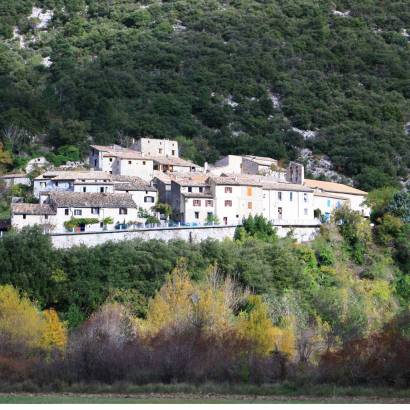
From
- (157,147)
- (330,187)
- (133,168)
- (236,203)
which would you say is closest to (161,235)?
(236,203)

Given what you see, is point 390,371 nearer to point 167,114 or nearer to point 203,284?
point 203,284

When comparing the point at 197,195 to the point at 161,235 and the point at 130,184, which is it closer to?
the point at 130,184

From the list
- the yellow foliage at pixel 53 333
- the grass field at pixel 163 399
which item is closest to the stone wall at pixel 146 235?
the yellow foliage at pixel 53 333

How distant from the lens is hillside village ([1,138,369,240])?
6431 centimetres

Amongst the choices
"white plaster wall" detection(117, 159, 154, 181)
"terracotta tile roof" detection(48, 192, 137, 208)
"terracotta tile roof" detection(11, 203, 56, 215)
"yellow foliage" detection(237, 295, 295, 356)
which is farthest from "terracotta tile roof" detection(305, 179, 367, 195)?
"yellow foliage" detection(237, 295, 295, 356)

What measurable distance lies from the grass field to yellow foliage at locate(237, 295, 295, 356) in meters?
8.67

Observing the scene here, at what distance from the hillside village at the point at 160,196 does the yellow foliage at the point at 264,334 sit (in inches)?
619

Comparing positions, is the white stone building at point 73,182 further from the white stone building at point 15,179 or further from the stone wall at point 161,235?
the stone wall at point 161,235

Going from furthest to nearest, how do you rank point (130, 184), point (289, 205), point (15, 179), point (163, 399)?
point (15, 179), point (289, 205), point (130, 184), point (163, 399)

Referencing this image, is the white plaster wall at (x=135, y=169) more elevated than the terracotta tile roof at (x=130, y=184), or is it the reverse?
the white plaster wall at (x=135, y=169)

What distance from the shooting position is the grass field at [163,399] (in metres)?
32.5

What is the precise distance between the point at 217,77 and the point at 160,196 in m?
53.7

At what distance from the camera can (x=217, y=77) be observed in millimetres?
122562

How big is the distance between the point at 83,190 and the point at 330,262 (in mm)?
17116
